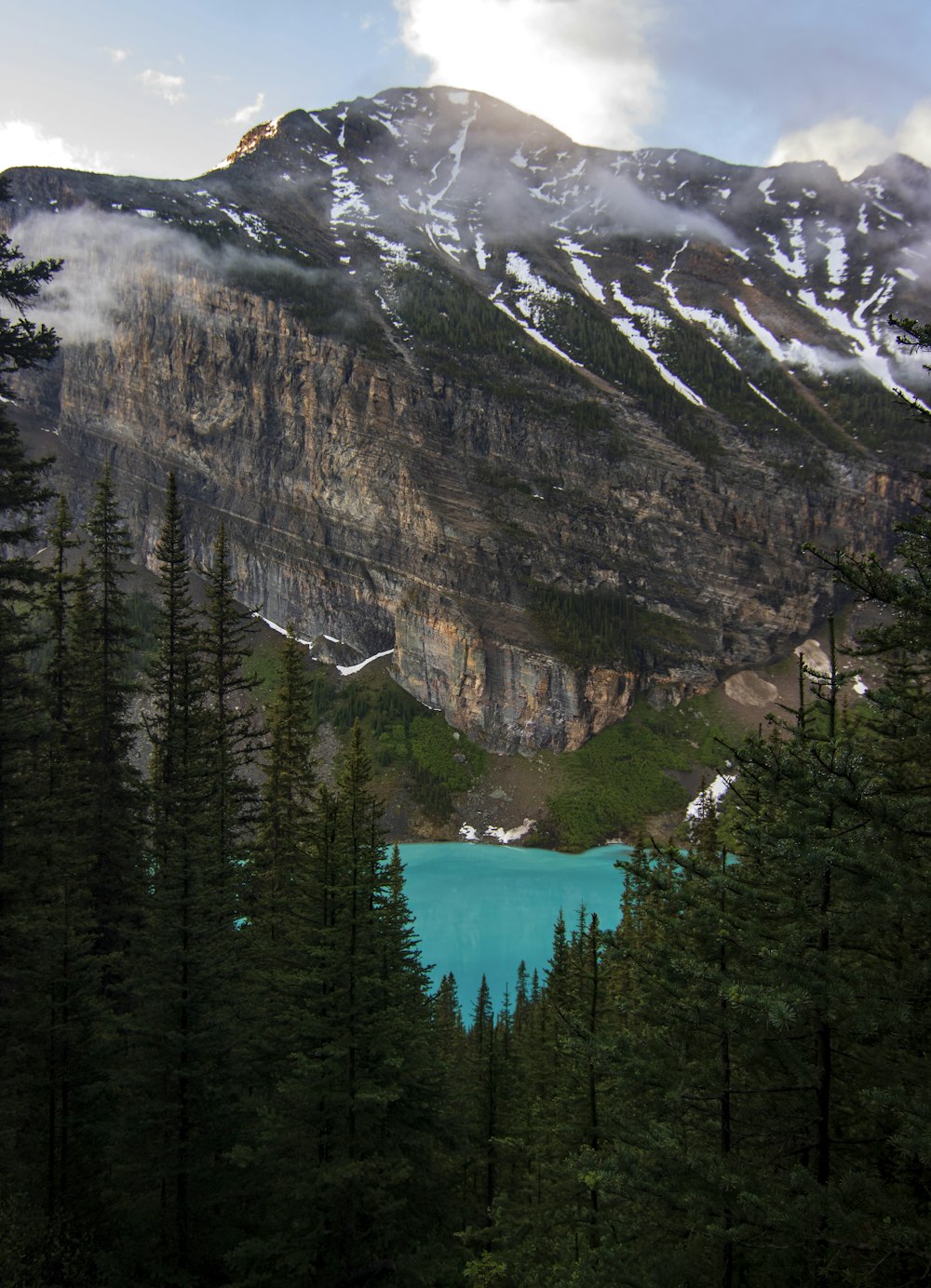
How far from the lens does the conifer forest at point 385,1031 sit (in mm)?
6078

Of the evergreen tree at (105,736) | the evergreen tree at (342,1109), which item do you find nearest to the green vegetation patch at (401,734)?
the evergreen tree at (105,736)

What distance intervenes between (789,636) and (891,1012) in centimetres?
14068

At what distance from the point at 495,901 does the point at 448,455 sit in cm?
8153

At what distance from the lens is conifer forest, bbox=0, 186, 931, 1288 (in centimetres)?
608

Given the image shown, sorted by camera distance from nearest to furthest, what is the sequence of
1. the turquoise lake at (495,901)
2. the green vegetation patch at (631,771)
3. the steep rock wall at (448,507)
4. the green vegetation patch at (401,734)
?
the turquoise lake at (495,901) < the green vegetation patch at (631,771) < the green vegetation patch at (401,734) < the steep rock wall at (448,507)

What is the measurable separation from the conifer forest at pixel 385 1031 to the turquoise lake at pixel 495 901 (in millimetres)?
33246

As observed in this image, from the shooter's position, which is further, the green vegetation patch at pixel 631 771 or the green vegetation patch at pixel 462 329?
the green vegetation patch at pixel 462 329

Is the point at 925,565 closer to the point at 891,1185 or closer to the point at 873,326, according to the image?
the point at 891,1185

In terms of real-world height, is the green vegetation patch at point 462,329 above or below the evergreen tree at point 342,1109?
above

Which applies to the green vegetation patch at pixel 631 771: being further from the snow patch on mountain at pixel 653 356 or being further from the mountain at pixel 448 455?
the snow patch on mountain at pixel 653 356

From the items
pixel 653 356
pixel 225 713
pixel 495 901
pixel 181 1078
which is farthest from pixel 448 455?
pixel 181 1078

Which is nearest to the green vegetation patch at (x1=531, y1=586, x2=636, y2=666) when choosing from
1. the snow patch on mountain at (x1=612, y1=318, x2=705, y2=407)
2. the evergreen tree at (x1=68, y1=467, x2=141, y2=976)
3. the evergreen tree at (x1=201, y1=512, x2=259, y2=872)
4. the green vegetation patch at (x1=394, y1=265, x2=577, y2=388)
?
the green vegetation patch at (x1=394, y1=265, x2=577, y2=388)

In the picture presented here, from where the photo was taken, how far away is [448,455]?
432ft

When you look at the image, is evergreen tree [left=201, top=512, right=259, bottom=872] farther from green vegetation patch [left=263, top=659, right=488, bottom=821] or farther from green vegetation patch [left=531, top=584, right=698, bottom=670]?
green vegetation patch [left=531, top=584, right=698, bottom=670]
